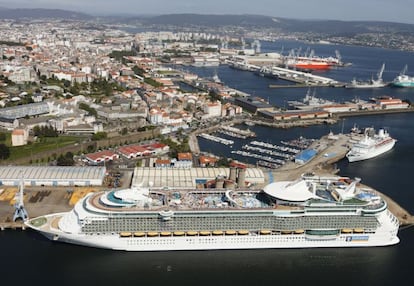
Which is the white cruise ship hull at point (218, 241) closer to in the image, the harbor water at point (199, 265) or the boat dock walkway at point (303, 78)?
the harbor water at point (199, 265)

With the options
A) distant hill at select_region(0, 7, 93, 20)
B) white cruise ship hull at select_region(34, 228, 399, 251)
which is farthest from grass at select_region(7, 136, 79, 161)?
distant hill at select_region(0, 7, 93, 20)

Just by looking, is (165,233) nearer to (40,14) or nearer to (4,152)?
(4,152)

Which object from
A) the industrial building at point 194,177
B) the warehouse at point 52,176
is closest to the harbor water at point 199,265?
the warehouse at point 52,176

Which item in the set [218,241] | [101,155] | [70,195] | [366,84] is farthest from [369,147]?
[366,84]

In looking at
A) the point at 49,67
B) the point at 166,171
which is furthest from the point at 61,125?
the point at 49,67

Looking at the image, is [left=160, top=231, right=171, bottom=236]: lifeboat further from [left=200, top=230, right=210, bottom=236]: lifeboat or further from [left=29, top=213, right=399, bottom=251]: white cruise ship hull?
[left=200, top=230, right=210, bottom=236]: lifeboat

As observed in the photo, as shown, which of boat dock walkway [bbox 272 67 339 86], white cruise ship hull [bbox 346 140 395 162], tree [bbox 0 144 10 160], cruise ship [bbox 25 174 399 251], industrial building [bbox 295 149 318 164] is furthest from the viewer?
boat dock walkway [bbox 272 67 339 86]

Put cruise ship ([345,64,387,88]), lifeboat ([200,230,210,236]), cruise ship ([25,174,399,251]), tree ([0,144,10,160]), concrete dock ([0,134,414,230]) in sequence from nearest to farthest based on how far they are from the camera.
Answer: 1. cruise ship ([25,174,399,251])
2. lifeboat ([200,230,210,236])
3. concrete dock ([0,134,414,230])
4. tree ([0,144,10,160])
5. cruise ship ([345,64,387,88])
